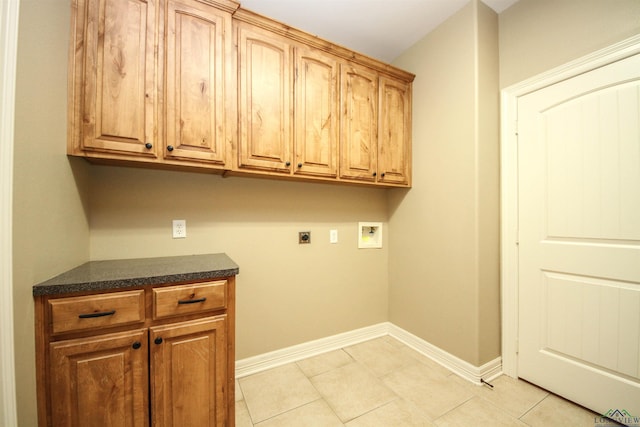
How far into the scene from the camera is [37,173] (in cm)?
100

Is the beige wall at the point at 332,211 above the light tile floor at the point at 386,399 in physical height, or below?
above

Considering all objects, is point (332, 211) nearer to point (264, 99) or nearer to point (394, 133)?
point (394, 133)

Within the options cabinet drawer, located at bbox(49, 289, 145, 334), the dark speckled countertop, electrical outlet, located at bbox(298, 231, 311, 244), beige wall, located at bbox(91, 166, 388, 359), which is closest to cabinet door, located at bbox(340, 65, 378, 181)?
beige wall, located at bbox(91, 166, 388, 359)

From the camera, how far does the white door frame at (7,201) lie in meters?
0.81

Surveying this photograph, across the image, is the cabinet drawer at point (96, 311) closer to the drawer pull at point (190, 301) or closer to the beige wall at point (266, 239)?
the drawer pull at point (190, 301)

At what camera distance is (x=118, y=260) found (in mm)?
1529

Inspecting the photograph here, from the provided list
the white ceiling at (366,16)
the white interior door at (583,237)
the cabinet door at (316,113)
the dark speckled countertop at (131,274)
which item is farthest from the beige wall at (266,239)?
the white ceiling at (366,16)

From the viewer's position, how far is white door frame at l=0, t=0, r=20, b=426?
814mm

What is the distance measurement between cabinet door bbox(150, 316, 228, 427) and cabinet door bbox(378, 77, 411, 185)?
5.49 feet

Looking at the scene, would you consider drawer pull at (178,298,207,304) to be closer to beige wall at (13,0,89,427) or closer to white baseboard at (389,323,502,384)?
beige wall at (13,0,89,427)

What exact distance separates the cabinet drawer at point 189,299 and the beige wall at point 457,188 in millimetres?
1685

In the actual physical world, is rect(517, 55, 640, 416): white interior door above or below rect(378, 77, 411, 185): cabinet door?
below

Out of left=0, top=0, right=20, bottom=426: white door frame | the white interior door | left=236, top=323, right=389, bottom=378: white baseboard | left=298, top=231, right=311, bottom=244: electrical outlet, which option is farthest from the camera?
left=298, top=231, right=311, bottom=244: electrical outlet

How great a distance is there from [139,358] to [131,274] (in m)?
0.38
